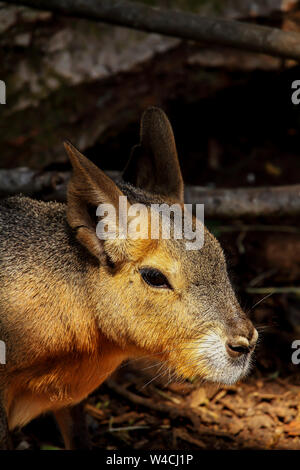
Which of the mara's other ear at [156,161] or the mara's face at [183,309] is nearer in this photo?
the mara's face at [183,309]

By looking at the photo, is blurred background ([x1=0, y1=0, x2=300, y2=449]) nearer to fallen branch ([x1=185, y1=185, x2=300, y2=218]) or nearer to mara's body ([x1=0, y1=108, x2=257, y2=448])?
fallen branch ([x1=185, y1=185, x2=300, y2=218])

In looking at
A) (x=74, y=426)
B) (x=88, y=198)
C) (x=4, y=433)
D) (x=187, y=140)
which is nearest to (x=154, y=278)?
(x=88, y=198)

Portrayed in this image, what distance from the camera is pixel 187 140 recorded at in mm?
6949

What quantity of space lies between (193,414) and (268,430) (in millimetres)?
529

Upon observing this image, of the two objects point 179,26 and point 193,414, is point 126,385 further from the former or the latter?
point 179,26

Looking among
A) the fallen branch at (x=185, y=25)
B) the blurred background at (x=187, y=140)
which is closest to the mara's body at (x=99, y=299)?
the blurred background at (x=187, y=140)

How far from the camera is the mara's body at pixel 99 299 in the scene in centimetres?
331

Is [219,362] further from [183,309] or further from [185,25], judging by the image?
[185,25]

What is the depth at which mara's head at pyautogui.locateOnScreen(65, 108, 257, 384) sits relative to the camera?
3.30 meters

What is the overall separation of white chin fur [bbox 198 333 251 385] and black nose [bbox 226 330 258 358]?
2cm

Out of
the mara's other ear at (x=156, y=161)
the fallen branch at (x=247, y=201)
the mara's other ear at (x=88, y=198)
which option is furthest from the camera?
the fallen branch at (x=247, y=201)

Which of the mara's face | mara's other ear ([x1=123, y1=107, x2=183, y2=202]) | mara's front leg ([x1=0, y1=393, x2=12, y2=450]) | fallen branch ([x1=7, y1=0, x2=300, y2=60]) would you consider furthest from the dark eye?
fallen branch ([x1=7, y1=0, x2=300, y2=60])

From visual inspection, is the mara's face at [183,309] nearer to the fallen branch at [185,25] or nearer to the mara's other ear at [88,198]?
the mara's other ear at [88,198]

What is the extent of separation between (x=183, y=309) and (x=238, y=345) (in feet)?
1.01
